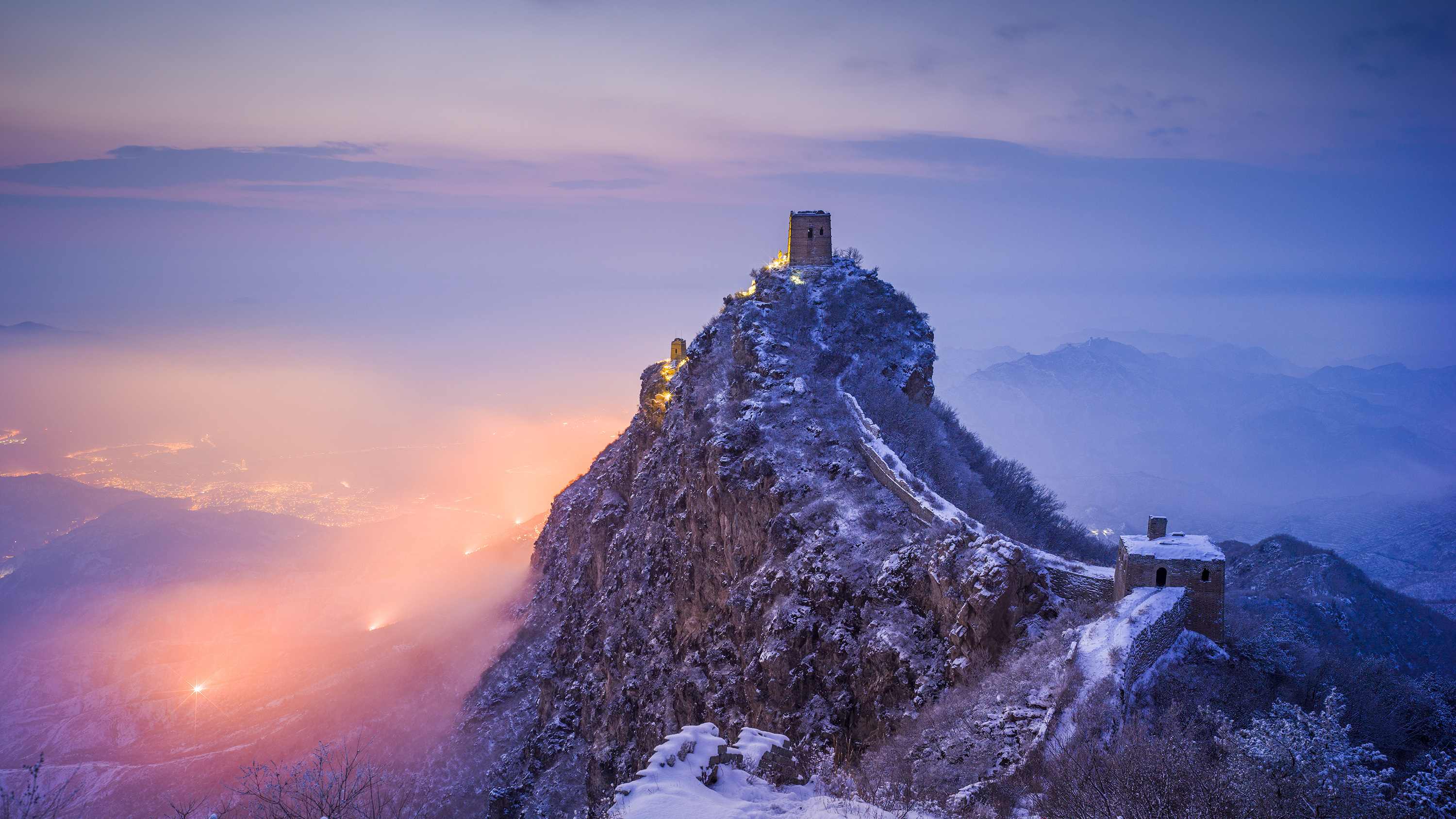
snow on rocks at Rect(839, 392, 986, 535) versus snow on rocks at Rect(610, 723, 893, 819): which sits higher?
snow on rocks at Rect(839, 392, 986, 535)

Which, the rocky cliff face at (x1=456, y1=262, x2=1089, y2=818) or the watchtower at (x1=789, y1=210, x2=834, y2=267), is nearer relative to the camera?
the rocky cliff face at (x1=456, y1=262, x2=1089, y2=818)

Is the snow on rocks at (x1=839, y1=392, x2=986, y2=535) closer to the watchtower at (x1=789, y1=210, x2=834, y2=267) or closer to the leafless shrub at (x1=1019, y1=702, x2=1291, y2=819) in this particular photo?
the leafless shrub at (x1=1019, y1=702, x2=1291, y2=819)

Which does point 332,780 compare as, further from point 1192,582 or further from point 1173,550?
point 1192,582

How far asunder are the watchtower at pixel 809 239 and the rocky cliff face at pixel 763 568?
2.05 metres

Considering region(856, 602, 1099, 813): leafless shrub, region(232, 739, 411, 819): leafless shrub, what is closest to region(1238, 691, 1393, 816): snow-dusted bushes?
region(856, 602, 1099, 813): leafless shrub

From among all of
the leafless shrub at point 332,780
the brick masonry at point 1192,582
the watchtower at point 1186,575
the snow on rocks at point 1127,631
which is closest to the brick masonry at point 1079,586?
the watchtower at point 1186,575

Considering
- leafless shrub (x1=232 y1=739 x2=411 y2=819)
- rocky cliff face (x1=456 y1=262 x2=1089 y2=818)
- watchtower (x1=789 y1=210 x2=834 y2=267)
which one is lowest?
leafless shrub (x1=232 y1=739 x2=411 y2=819)

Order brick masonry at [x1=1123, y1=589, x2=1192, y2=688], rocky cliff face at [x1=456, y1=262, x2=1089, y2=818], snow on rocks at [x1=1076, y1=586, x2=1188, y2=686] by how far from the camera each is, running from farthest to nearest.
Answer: rocky cliff face at [x1=456, y1=262, x2=1089, y2=818]
brick masonry at [x1=1123, y1=589, x2=1192, y2=688]
snow on rocks at [x1=1076, y1=586, x2=1188, y2=686]

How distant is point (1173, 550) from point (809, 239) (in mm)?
41104

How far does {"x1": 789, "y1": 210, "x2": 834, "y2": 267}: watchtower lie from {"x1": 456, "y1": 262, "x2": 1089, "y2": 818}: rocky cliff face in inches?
80.9

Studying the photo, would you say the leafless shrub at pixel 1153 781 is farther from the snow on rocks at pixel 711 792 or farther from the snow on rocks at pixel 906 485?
the snow on rocks at pixel 906 485

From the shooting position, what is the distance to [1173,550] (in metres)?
24.0

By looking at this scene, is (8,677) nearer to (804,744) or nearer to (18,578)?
(18,578)

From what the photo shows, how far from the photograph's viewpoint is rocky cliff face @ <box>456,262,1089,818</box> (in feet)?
91.9
